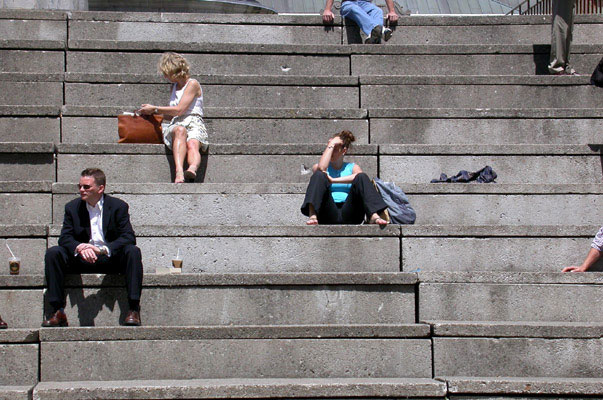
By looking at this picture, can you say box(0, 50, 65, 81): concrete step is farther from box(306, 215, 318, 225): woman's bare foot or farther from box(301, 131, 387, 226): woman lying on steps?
box(306, 215, 318, 225): woman's bare foot

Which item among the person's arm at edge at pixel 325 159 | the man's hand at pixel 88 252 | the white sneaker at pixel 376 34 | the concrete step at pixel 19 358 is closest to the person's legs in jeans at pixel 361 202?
the person's arm at edge at pixel 325 159

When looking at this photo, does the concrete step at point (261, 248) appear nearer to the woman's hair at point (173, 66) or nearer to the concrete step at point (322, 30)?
the woman's hair at point (173, 66)

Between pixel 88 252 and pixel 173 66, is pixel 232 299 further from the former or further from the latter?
pixel 173 66

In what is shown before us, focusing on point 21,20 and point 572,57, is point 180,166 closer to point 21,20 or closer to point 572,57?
point 21,20

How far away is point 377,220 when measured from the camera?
7.47 m

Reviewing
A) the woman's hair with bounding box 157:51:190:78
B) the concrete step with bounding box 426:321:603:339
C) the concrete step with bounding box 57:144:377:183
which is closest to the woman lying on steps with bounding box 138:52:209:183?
the woman's hair with bounding box 157:51:190:78

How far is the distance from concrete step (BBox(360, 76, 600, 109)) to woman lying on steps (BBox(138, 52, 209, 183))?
1915 millimetres

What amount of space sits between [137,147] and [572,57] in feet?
16.2

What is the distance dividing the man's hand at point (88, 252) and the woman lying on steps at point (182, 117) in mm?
1615

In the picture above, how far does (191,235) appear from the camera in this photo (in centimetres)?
742

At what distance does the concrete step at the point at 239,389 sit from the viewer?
609 centimetres

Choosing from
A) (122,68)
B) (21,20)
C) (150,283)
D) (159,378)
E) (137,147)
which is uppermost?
(21,20)

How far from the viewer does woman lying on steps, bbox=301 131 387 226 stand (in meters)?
7.64

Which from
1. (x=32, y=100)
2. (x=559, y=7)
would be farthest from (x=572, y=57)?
(x=32, y=100)
